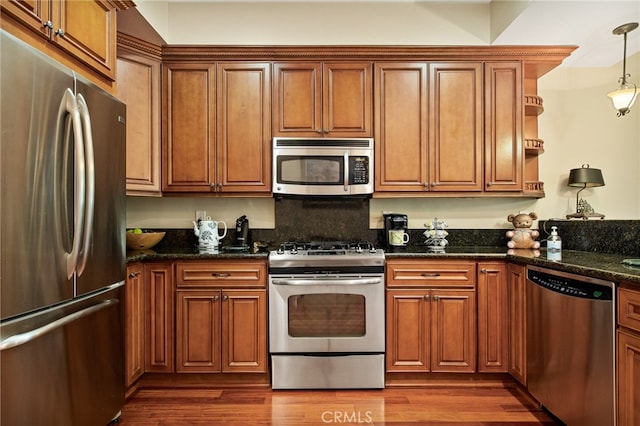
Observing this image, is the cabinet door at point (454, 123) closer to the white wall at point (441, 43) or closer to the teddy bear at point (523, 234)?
the white wall at point (441, 43)

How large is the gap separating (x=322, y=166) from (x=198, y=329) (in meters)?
1.45

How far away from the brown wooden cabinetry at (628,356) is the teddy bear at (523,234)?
1.29 m

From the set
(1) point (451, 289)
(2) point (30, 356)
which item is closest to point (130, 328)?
(2) point (30, 356)

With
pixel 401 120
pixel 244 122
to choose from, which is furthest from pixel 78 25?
pixel 401 120

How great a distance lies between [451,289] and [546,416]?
34.4 inches

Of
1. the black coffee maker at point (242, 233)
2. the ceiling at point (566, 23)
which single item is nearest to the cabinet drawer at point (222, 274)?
the black coffee maker at point (242, 233)

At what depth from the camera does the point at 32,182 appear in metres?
1.37

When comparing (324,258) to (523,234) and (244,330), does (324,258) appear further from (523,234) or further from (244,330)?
(523,234)

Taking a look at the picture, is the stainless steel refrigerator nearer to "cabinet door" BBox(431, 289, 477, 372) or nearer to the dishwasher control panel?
"cabinet door" BBox(431, 289, 477, 372)

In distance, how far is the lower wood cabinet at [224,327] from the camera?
2545mm

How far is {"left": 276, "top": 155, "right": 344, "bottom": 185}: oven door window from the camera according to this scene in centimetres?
285

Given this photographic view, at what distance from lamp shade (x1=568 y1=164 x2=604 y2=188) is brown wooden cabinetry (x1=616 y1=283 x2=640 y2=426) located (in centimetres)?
193

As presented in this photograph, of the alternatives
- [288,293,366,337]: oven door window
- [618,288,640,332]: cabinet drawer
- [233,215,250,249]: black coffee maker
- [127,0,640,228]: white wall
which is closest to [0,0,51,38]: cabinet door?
[127,0,640,228]: white wall

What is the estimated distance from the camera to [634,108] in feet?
11.9
